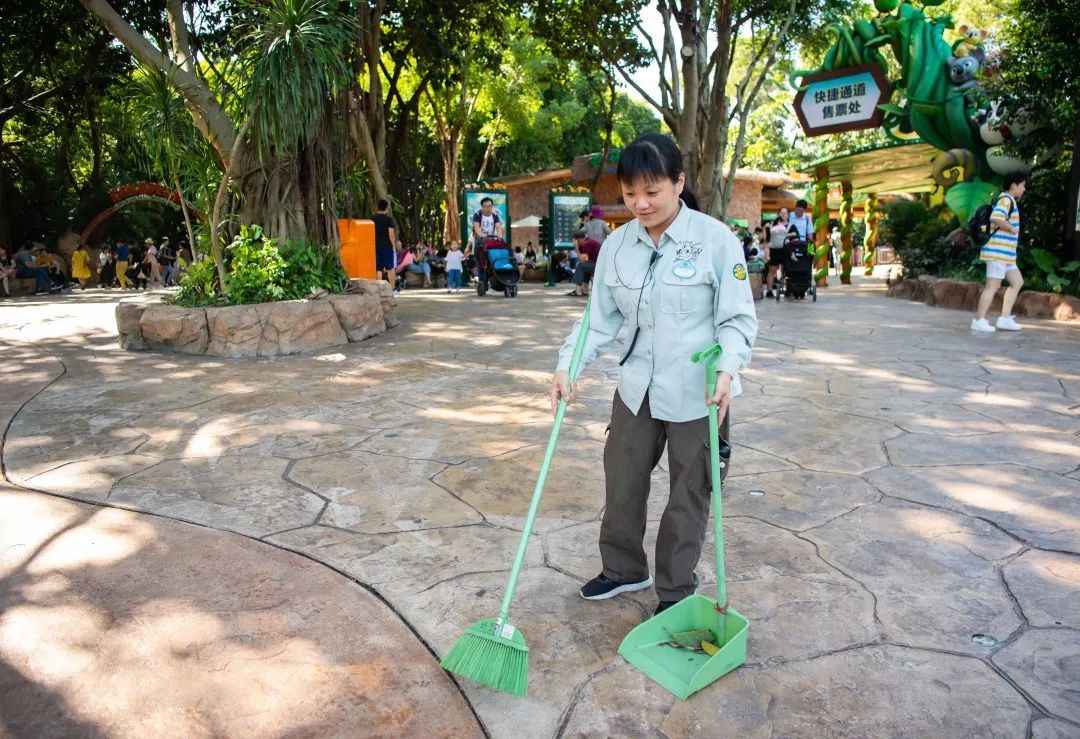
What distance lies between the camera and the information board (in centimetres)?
1841

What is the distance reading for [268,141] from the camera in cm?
791

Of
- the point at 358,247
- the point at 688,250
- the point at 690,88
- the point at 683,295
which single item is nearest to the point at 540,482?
the point at 683,295

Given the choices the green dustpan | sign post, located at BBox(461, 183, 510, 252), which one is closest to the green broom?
the green dustpan

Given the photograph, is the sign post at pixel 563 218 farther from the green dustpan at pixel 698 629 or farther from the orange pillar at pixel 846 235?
the green dustpan at pixel 698 629

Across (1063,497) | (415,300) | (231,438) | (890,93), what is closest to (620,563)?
(1063,497)

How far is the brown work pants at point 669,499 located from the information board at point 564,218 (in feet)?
52.3

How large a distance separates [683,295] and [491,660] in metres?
1.19

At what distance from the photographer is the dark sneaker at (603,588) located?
2.78 metres

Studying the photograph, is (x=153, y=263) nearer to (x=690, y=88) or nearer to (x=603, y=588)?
(x=690, y=88)

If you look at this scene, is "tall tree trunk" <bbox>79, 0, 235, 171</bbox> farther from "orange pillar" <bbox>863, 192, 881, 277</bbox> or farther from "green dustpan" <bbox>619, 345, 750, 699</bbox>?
"orange pillar" <bbox>863, 192, 881, 277</bbox>

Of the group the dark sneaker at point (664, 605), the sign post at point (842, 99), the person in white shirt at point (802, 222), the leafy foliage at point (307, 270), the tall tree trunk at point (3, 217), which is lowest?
the dark sneaker at point (664, 605)

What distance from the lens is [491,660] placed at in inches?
88.6

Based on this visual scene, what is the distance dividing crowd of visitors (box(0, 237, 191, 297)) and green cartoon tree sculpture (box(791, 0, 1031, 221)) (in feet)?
46.5

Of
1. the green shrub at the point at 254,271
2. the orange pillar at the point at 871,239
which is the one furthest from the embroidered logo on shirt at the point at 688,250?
the orange pillar at the point at 871,239
